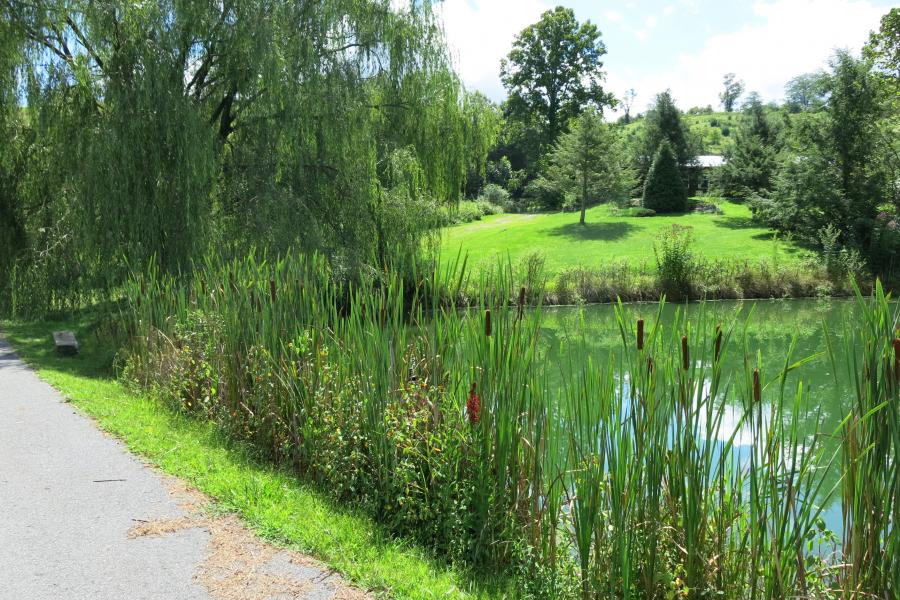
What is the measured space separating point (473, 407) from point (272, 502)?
1607mm

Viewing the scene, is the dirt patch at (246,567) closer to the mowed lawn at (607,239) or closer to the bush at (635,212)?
the mowed lawn at (607,239)

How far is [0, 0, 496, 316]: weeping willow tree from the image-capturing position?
457 inches

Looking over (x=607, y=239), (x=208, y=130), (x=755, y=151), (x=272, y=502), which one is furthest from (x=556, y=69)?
(x=272, y=502)

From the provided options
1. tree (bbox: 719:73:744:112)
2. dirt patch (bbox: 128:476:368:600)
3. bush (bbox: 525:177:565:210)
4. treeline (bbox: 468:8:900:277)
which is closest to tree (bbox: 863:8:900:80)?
treeline (bbox: 468:8:900:277)

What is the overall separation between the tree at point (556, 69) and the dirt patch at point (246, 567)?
51.2m

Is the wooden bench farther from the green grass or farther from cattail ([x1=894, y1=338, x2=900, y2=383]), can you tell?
cattail ([x1=894, y1=338, x2=900, y2=383])

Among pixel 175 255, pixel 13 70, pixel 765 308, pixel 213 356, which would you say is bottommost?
pixel 765 308

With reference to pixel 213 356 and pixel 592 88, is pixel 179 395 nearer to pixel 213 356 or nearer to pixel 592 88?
pixel 213 356

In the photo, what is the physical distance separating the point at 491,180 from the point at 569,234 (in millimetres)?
25510

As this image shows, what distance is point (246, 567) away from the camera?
12.1 ft

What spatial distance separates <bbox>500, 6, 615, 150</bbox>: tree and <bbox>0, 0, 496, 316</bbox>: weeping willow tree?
131 feet

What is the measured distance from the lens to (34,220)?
44.8 feet

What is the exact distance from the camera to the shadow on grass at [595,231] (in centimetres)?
3083


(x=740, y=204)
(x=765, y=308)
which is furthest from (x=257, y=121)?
(x=740, y=204)
